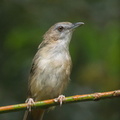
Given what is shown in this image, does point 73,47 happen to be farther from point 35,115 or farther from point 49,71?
point 35,115

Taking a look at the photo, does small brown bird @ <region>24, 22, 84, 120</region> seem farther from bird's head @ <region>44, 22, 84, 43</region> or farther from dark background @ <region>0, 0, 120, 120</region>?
dark background @ <region>0, 0, 120, 120</region>

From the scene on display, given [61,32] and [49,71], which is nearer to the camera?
[49,71]

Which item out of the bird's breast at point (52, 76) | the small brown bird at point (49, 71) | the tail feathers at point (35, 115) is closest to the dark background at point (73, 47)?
the small brown bird at point (49, 71)

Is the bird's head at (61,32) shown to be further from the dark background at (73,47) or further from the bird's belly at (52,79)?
the bird's belly at (52,79)

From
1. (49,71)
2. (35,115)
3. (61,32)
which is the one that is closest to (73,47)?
(61,32)

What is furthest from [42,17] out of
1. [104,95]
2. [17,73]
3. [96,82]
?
[104,95]

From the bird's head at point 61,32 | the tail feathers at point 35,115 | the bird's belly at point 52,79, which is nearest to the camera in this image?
the bird's belly at point 52,79

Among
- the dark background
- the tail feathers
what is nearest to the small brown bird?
the tail feathers
